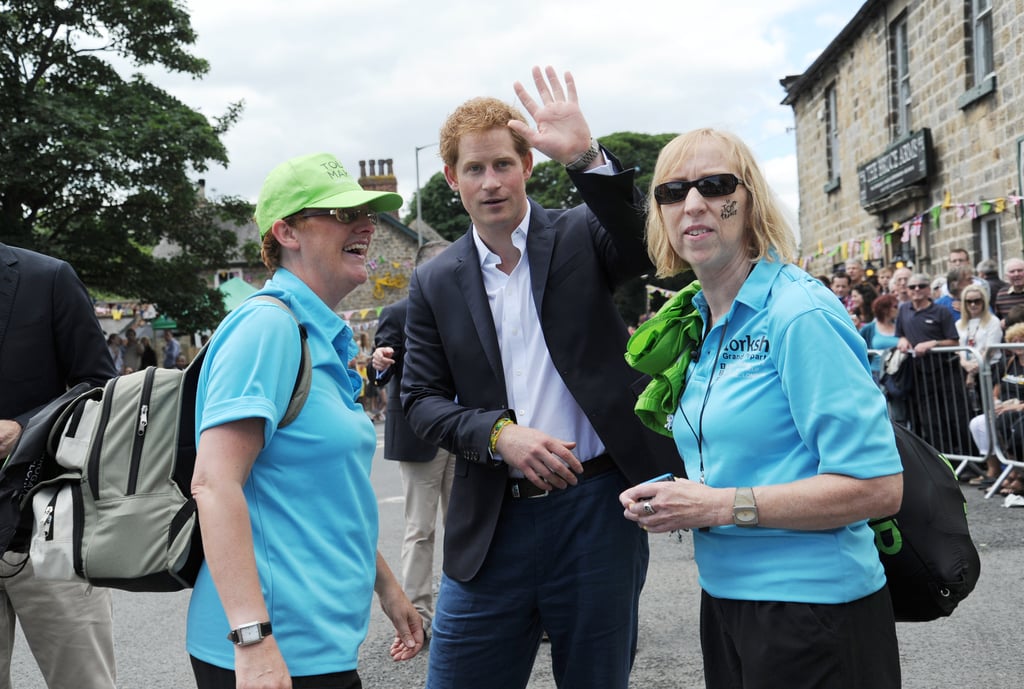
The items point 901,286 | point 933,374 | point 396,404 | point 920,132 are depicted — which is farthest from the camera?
point 920,132

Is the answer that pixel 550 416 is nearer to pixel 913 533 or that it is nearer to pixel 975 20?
pixel 913 533

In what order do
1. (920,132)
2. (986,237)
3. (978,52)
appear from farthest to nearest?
(920,132) < (986,237) < (978,52)

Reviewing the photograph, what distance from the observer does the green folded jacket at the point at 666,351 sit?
92.9 inches

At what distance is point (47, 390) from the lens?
315 cm

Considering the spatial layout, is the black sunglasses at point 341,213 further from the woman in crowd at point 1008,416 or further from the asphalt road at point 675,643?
the woman in crowd at point 1008,416

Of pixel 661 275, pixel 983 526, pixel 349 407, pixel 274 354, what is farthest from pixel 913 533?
pixel 983 526

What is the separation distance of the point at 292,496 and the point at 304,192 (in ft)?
2.33

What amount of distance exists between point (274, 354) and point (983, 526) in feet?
21.4

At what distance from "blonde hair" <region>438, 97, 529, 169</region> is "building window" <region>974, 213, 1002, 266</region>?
497 inches

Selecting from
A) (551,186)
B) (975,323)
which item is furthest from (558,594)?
(551,186)

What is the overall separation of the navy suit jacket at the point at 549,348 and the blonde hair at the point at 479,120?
25 cm

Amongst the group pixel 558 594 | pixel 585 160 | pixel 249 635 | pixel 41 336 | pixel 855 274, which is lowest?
pixel 558 594

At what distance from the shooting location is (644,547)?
9.45 feet

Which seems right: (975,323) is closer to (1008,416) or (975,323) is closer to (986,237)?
(1008,416)
